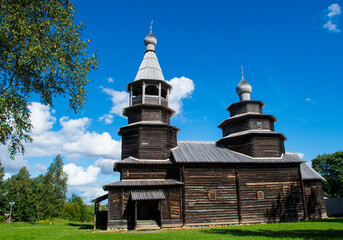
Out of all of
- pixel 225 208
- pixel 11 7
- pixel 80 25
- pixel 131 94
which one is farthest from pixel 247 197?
pixel 11 7

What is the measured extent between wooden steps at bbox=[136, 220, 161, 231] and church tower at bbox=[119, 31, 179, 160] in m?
5.50

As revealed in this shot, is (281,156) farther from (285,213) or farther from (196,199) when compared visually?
(196,199)

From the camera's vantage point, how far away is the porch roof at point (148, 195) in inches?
752

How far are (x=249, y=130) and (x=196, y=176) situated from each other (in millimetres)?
8360

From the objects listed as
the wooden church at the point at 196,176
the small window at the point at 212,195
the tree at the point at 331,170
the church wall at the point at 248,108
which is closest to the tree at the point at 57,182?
the wooden church at the point at 196,176

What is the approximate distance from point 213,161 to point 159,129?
5.89 meters

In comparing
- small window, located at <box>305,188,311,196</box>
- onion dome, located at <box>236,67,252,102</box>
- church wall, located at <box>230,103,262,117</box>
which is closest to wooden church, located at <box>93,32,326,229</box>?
small window, located at <box>305,188,311,196</box>

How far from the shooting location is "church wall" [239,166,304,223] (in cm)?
2180

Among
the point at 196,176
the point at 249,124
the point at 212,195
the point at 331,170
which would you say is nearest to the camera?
the point at 212,195

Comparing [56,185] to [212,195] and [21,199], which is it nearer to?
[21,199]

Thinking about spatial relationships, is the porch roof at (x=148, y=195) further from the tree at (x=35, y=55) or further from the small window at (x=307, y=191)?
the small window at (x=307, y=191)

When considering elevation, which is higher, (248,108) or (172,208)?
(248,108)

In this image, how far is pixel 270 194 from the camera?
2239 centimetres

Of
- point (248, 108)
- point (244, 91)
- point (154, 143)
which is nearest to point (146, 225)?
point (154, 143)
